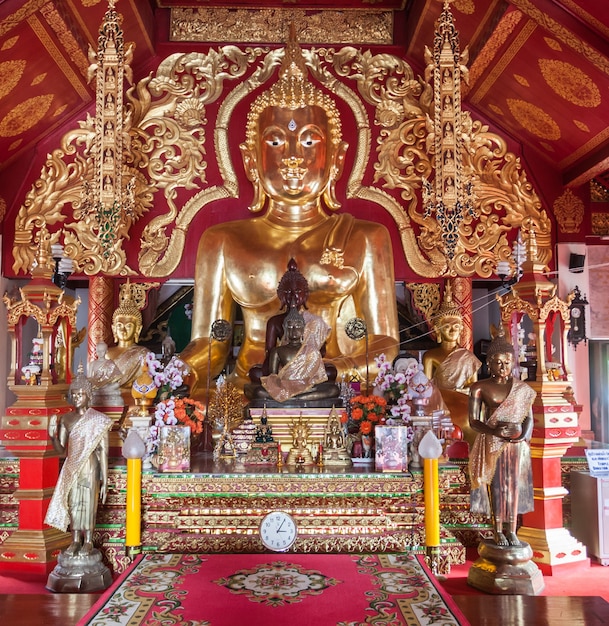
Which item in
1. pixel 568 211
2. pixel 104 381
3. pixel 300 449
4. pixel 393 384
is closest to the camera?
pixel 300 449

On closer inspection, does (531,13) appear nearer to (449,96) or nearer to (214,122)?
(449,96)

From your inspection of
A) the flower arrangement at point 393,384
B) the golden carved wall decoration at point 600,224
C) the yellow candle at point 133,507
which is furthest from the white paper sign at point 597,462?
the yellow candle at point 133,507

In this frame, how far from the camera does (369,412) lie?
175 inches

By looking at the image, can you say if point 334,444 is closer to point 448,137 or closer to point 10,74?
point 448,137

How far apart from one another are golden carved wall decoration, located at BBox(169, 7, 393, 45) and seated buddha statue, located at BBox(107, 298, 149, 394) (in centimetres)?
248

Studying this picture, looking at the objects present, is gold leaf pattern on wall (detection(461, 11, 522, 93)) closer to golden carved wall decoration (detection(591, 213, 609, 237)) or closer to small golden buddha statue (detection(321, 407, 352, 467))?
golden carved wall decoration (detection(591, 213, 609, 237))

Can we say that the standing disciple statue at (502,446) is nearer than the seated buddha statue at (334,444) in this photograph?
Yes

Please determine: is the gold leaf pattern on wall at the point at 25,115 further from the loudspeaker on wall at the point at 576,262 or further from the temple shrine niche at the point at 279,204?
the loudspeaker on wall at the point at 576,262

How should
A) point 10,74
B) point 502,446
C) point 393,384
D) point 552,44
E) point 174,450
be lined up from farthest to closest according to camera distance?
point 10,74 < point 552,44 < point 393,384 < point 174,450 < point 502,446

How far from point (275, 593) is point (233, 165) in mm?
4455

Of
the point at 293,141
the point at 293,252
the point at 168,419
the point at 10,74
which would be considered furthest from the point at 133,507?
the point at 293,141

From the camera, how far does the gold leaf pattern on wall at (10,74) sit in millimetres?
5328

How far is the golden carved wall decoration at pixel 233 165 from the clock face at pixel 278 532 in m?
3.37

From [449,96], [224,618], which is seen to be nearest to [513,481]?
[224,618]
